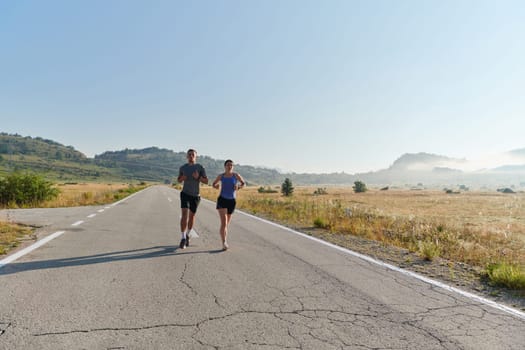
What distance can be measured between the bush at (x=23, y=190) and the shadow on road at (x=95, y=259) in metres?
16.0

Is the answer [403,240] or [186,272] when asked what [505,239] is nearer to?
[403,240]

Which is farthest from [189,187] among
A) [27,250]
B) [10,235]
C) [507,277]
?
[507,277]

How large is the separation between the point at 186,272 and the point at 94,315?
73.9 inches

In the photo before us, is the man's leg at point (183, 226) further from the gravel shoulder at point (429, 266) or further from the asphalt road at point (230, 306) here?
the gravel shoulder at point (429, 266)

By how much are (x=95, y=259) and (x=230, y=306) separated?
3.55 metres

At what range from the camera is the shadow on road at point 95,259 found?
5195 millimetres

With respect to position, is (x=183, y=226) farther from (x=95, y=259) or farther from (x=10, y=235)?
(x=10, y=235)

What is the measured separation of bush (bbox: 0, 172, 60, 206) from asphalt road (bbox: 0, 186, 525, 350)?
1554 cm

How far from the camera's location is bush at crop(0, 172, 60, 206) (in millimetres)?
18469

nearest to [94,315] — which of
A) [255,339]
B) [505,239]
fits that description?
[255,339]

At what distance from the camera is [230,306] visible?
3.76m

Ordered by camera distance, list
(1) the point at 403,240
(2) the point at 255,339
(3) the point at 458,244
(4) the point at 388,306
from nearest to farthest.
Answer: (2) the point at 255,339
(4) the point at 388,306
(3) the point at 458,244
(1) the point at 403,240

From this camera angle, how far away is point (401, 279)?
5.09 m

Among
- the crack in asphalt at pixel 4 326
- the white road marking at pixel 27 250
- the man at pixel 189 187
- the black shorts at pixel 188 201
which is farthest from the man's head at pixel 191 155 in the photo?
the crack in asphalt at pixel 4 326
